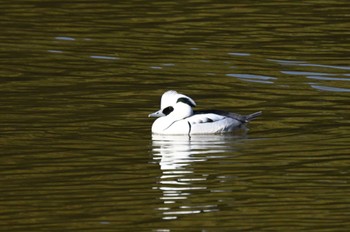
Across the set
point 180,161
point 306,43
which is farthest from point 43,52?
point 180,161

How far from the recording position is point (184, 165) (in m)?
13.6

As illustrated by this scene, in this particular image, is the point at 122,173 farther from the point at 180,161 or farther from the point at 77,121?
the point at 77,121

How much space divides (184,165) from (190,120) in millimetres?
2264

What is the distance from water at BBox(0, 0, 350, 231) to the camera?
11297 millimetres

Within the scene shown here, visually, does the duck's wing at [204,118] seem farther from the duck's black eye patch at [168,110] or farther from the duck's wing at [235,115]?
the duck's black eye patch at [168,110]

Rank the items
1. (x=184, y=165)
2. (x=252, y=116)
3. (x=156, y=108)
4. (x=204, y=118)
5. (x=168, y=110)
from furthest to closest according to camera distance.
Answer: (x=156, y=108) → (x=168, y=110) → (x=252, y=116) → (x=204, y=118) → (x=184, y=165)

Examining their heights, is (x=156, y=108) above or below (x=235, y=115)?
above

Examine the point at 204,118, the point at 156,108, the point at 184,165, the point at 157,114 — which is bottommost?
the point at 184,165

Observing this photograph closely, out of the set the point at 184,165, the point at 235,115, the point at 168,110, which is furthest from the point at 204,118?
the point at 184,165

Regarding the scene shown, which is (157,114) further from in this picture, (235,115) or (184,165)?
(184,165)

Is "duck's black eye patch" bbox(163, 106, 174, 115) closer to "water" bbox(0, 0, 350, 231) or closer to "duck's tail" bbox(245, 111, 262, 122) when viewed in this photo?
"water" bbox(0, 0, 350, 231)

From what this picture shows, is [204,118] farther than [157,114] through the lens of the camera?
No

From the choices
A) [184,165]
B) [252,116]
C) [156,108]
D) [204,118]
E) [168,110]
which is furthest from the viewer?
[156,108]

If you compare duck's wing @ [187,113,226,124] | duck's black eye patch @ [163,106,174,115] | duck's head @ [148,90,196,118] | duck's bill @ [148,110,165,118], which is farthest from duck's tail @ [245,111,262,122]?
duck's bill @ [148,110,165,118]
